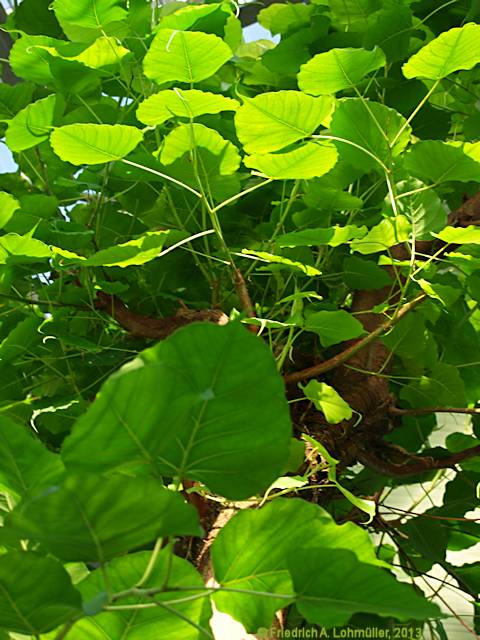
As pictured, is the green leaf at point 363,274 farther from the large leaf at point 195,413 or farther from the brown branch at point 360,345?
the large leaf at point 195,413

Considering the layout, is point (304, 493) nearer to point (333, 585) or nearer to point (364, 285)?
point (364, 285)

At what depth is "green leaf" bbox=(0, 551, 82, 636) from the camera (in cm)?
23

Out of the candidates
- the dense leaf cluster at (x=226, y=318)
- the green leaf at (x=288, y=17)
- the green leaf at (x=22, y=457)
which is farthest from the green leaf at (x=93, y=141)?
the green leaf at (x=288, y=17)

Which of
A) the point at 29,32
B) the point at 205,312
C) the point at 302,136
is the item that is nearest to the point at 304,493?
the point at 205,312

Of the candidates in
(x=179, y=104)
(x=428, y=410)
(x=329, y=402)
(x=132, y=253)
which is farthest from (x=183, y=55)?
(x=428, y=410)

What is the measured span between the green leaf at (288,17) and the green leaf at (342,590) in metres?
0.58

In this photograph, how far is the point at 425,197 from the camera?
1.57 feet

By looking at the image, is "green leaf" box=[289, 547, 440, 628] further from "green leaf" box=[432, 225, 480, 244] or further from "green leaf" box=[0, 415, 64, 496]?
"green leaf" box=[432, 225, 480, 244]

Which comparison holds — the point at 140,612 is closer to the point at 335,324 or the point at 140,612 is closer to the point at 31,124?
the point at 335,324

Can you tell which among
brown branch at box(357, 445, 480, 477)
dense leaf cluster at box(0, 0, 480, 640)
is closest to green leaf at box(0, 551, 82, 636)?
dense leaf cluster at box(0, 0, 480, 640)

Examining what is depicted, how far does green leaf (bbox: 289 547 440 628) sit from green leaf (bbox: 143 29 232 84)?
12.5 inches

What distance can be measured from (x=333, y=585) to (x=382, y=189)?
1.49 feet

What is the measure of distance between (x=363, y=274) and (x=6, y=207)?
0.28 m

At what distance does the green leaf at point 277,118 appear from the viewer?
41 centimetres
